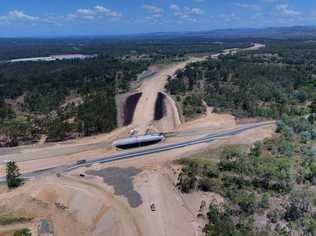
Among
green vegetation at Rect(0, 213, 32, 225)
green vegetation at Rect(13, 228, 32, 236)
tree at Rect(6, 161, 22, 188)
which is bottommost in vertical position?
green vegetation at Rect(0, 213, 32, 225)

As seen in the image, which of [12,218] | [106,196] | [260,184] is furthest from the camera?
[260,184]

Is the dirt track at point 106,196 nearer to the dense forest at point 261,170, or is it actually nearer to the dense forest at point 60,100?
the dense forest at point 261,170

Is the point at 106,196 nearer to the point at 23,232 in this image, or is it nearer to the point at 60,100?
the point at 23,232

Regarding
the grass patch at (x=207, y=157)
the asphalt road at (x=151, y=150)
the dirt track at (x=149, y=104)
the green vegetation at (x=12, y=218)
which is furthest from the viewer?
the dirt track at (x=149, y=104)

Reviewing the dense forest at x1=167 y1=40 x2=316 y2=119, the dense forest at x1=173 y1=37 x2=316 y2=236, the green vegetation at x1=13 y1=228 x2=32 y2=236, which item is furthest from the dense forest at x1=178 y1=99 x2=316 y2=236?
the dense forest at x1=167 y1=40 x2=316 y2=119

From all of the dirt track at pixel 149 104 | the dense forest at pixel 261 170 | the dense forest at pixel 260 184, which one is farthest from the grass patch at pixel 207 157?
the dirt track at pixel 149 104

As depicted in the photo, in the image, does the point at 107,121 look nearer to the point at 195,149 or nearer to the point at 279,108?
the point at 195,149

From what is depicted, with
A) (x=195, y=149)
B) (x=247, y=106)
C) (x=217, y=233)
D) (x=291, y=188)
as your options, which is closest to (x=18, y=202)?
(x=217, y=233)

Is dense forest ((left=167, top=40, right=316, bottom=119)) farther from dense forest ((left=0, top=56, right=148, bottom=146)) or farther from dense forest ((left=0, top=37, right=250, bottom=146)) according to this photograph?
dense forest ((left=0, top=56, right=148, bottom=146))

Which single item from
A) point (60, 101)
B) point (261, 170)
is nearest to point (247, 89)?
point (60, 101)
